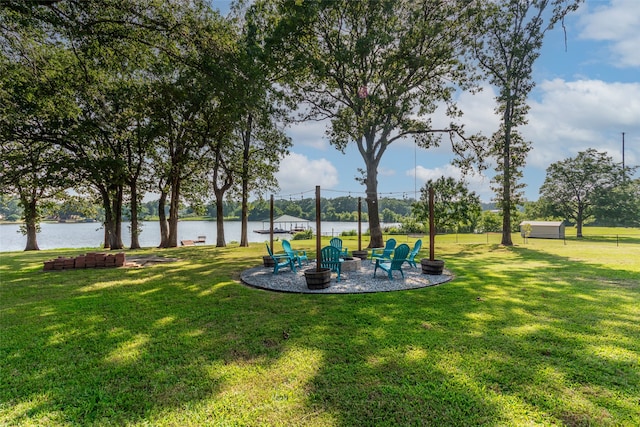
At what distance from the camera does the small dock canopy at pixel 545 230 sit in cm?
2428

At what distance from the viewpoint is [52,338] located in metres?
3.85

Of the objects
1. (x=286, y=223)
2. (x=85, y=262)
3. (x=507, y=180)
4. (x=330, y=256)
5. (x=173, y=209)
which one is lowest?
(x=85, y=262)

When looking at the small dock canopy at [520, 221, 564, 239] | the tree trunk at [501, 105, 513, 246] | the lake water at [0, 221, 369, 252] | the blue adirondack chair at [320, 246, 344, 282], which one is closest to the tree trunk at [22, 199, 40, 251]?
the lake water at [0, 221, 369, 252]

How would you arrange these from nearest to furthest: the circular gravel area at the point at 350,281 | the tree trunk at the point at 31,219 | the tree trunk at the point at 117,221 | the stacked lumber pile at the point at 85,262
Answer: the circular gravel area at the point at 350,281 → the stacked lumber pile at the point at 85,262 → the tree trunk at the point at 117,221 → the tree trunk at the point at 31,219

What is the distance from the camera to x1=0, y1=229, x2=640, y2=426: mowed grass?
2.37 m

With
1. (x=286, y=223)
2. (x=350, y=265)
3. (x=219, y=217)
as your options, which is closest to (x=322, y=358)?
(x=350, y=265)

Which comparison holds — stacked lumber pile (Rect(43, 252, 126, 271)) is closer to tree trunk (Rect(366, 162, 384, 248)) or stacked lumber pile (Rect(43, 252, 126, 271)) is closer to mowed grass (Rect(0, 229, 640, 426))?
mowed grass (Rect(0, 229, 640, 426))

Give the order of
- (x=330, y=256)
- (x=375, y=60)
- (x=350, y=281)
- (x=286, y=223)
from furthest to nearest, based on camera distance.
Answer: (x=286, y=223), (x=375, y=60), (x=330, y=256), (x=350, y=281)

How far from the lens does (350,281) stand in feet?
23.8

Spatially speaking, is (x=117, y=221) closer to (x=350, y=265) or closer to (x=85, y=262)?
(x=85, y=262)

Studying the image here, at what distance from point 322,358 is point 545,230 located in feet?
94.7

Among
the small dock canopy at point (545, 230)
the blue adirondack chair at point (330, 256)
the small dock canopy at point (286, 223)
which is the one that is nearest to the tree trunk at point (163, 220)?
the small dock canopy at point (286, 223)

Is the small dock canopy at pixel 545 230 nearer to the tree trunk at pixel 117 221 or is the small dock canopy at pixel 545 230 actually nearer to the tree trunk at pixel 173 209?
the tree trunk at pixel 173 209

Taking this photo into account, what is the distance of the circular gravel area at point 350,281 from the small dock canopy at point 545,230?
2203cm
